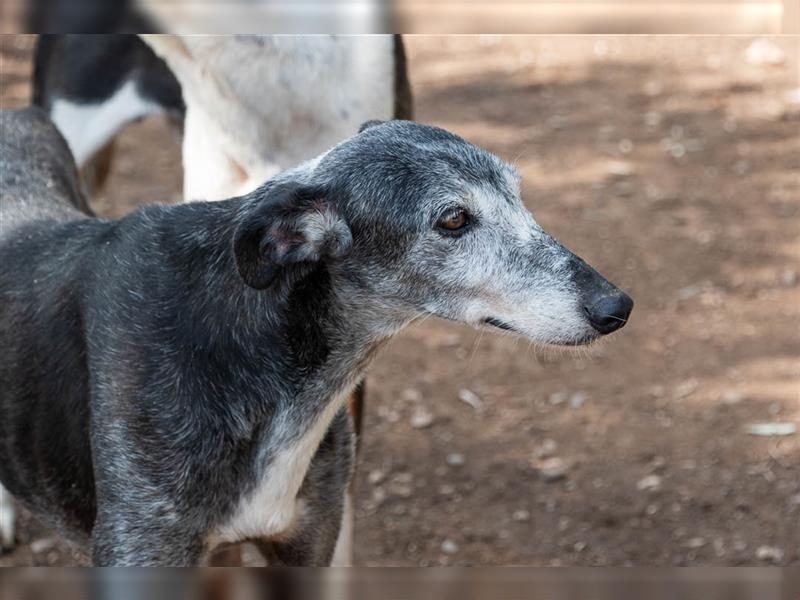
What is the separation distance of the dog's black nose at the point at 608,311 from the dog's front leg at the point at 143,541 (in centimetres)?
105

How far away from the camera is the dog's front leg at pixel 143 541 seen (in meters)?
2.95

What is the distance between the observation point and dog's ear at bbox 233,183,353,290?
9.14 ft

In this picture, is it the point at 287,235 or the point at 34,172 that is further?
the point at 34,172

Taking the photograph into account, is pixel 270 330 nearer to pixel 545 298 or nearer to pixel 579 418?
pixel 545 298

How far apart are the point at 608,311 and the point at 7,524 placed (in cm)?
248

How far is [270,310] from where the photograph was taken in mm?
2969

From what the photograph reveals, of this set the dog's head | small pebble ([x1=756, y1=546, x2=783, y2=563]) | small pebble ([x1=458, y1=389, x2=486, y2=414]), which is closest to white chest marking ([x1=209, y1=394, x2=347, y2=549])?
the dog's head

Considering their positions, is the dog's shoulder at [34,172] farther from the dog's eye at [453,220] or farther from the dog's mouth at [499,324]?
the dog's mouth at [499,324]

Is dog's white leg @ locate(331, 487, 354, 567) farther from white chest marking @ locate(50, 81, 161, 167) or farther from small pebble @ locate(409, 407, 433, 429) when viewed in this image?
white chest marking @ locate(50, 81, 161, 167)

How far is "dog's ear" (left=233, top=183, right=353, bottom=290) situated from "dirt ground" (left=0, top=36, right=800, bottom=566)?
2.41 ft

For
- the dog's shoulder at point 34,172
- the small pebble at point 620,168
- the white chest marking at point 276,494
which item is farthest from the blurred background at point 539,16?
the small pebble at point 620,168

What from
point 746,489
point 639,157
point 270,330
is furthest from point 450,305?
point 639,157

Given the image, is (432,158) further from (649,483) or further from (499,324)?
(649,483)

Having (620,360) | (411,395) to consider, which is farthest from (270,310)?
(620,360)
